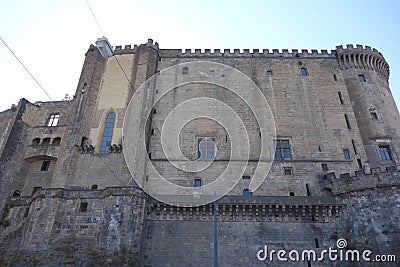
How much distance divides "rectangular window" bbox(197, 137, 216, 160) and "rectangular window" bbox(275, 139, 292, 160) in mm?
4879

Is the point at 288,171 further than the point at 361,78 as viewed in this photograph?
No

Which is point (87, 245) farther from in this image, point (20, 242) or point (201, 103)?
point (201, 103)

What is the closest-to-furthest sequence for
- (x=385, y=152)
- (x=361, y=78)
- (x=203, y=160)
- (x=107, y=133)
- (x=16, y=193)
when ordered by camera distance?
(x=16, y=193) < (x=203, y=160) < (x=385, y=152) < (x=107, y=133) < (x=361, y=78)

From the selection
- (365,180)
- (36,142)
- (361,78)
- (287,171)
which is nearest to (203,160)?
(287,171)

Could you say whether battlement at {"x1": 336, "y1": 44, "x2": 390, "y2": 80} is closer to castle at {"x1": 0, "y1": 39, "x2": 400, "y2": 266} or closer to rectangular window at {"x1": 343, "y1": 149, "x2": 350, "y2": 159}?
castle at {"x1": 0, "y1": 39, "x2": 400, "y2": 266}

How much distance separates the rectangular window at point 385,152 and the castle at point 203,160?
0.11 m

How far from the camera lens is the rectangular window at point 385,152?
74.5ft

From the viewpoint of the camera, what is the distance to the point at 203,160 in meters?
22.3

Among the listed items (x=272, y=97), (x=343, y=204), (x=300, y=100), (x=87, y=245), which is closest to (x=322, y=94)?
(x=300, y=100)

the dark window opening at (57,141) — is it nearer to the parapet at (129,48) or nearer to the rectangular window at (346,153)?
the parapet at (129,48)

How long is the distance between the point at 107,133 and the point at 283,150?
1381 cm

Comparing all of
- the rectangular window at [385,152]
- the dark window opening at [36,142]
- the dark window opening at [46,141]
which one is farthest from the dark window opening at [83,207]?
the rectangular window at [385,152]

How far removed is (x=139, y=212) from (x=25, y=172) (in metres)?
11.0

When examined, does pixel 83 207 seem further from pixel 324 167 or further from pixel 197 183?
pixel 324 167
